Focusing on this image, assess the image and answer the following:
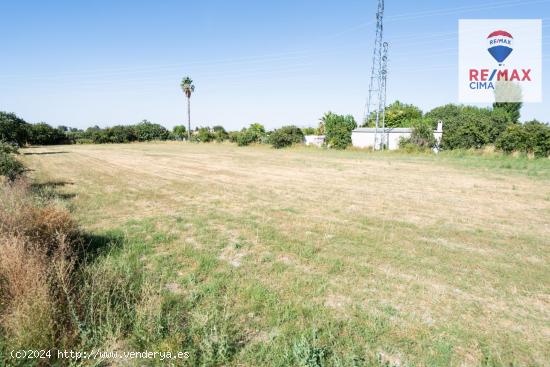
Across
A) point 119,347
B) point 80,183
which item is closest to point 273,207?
point 119,347

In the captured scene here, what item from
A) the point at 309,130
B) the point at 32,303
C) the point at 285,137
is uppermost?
the point at 309,130

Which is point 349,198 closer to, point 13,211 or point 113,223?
point 113,223

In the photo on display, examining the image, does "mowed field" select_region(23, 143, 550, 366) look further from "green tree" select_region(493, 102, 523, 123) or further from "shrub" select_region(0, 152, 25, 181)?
"green tree" select_region(493, 102, 523, 123)

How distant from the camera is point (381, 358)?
3.42 m

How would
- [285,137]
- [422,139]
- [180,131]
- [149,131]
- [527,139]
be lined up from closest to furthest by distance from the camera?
[527,139] → [422,139] → [285,137] → [149,131] → [180,131]

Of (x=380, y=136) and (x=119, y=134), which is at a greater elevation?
(x=119, y=134)

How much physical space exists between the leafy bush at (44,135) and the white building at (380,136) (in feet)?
171

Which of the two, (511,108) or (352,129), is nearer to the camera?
(352,129)

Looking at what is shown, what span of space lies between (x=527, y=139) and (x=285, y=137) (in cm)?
2588

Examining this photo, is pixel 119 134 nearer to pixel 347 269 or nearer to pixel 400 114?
pixel 400 114

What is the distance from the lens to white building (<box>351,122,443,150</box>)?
118ft

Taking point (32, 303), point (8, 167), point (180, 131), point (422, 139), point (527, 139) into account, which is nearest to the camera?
point (32, 303)

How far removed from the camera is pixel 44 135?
5622 cm

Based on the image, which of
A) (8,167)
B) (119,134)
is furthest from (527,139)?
(119,134)
